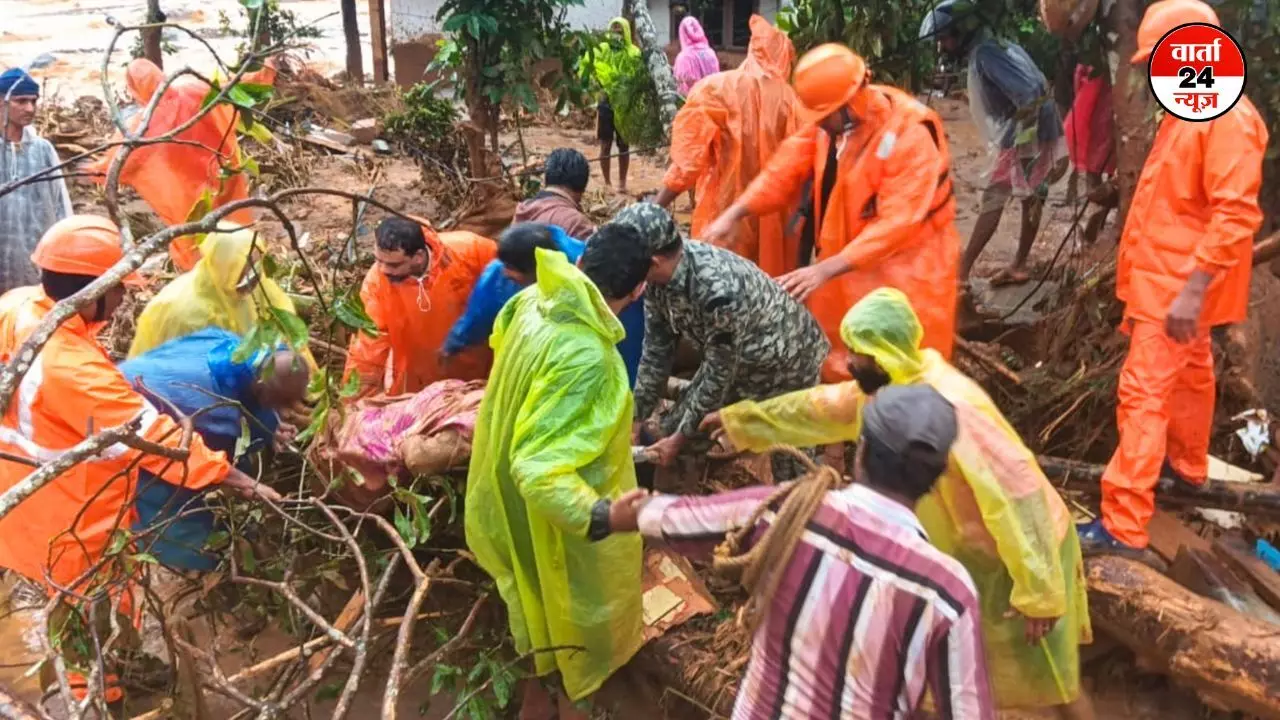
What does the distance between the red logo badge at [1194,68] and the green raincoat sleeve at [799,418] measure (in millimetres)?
1698

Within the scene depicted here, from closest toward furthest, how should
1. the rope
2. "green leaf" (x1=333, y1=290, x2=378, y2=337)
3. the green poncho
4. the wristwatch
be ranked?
1. the rope
2. the wristwatch
3. "green leaf" (x1=333, y1=290, x2=378, y2=337)
4. the green poncho

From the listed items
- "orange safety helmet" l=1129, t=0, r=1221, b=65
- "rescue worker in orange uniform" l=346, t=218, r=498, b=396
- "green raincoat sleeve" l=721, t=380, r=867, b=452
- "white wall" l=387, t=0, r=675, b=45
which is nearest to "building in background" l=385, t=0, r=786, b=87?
"white wall" l=387, t=0, r=675, b=45

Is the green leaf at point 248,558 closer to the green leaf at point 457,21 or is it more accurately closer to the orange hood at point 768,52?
the orange hood at point 768,52

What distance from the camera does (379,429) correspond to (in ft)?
10.6

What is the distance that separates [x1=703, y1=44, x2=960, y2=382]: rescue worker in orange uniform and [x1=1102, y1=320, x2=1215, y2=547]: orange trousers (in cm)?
72

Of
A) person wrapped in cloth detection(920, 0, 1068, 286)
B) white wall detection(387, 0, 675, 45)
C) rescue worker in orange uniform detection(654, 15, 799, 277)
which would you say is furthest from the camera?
white wall detection(387, 0, 675, 45)

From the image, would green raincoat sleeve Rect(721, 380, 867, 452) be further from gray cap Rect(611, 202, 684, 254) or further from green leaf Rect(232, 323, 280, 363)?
green leaf Rect(232, 323, 280, 363)

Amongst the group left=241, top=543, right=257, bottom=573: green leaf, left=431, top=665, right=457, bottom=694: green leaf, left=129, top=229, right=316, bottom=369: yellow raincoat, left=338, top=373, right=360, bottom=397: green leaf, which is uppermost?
left=129, top=229, right=316, bottom=369: yellow raincoat

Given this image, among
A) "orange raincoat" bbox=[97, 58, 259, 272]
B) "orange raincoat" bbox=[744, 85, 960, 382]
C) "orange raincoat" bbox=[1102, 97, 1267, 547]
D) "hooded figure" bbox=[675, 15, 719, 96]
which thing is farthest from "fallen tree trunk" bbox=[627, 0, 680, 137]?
"orange raincoat" bbox=[1102, 97, 1267, 547]

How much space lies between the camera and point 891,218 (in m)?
3.73

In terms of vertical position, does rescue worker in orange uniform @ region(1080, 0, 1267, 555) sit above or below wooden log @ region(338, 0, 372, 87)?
below

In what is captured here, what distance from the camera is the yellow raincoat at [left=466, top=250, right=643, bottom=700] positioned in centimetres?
248

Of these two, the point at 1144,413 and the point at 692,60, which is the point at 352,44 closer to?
the point at 692,60

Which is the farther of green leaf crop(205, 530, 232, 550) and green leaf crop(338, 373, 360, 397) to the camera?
green leaf crop(205, 530, 232, 550)
